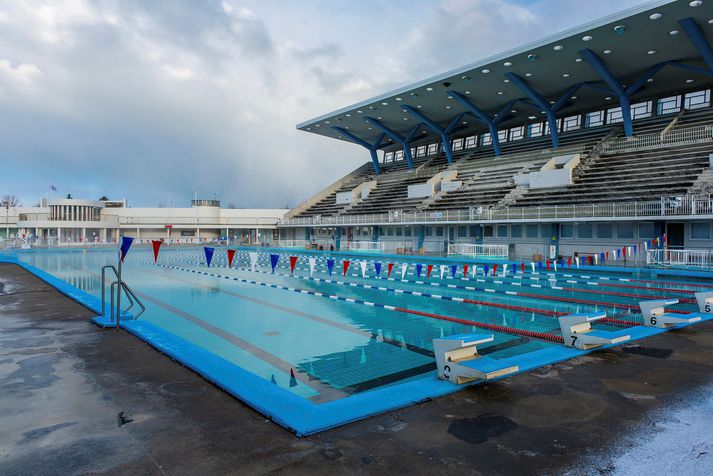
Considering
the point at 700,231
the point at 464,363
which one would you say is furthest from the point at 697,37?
the point at 464,363

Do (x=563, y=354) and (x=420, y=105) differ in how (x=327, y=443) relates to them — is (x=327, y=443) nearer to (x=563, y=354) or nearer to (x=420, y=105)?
(x=563, y=354)

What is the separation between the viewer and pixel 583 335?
581 cm

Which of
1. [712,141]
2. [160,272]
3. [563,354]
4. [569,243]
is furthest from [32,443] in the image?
[712,141]

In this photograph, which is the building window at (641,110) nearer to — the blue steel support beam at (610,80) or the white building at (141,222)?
the blue steel support beam at (610,80)

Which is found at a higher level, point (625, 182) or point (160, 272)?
point (625, 182)

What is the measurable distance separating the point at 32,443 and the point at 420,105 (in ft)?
111

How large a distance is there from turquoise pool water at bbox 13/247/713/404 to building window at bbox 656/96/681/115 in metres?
17.9

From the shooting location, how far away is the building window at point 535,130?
3650 centimetres

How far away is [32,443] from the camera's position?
314 cm

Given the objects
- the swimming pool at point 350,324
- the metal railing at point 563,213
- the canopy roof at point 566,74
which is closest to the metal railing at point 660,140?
the canopy roof at point 566,74

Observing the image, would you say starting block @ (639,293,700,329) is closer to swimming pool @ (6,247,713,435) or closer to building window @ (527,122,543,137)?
swimming pool @ (6,247,713,435)

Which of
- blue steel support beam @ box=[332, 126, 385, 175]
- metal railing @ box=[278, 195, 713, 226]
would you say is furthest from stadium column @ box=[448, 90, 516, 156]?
blue steel support beam @ box=[332, 126, 385, 175]

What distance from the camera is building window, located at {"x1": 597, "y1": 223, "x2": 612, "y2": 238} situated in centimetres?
2173

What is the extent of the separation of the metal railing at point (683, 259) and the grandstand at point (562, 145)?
5.52 ft
